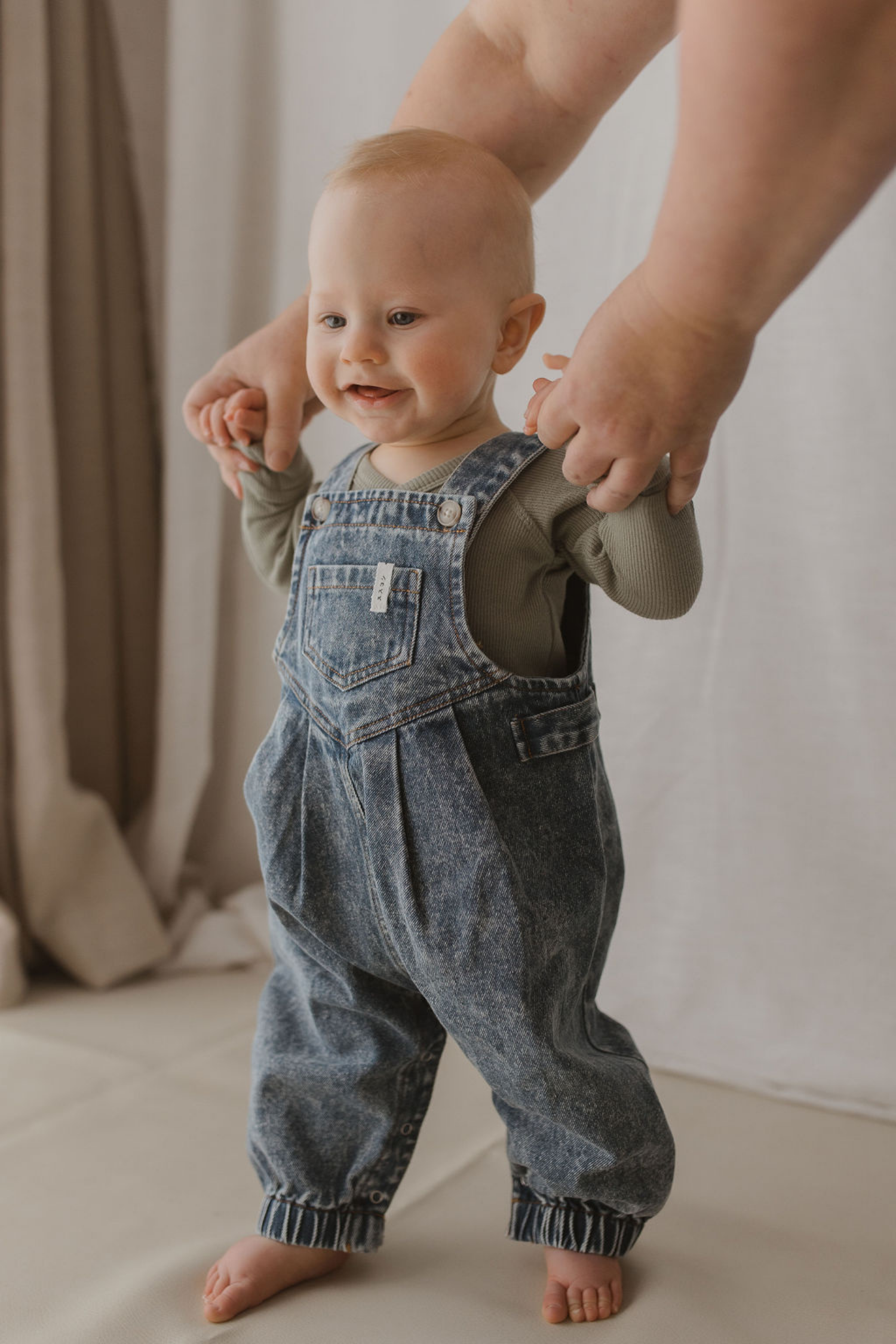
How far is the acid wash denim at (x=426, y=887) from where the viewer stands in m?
Answer: 0.77

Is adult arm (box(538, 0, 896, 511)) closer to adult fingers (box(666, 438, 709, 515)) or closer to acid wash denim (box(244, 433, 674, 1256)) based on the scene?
adult fingers (box(666, 438, 709, 515))

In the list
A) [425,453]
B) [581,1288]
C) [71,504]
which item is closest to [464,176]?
[425,453]

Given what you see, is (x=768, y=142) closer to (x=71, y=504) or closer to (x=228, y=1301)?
(x=228, y=1301)

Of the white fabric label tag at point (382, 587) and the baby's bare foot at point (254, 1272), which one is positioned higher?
the white fabric label tag at point (382, 587)

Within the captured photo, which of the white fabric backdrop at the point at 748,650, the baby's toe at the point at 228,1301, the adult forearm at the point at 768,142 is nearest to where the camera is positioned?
the adult forearm at the point at 768,142

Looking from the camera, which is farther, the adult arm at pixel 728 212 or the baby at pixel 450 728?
the baby at pixel 450 728

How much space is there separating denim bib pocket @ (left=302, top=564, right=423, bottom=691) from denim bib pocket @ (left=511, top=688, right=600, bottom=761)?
88mm

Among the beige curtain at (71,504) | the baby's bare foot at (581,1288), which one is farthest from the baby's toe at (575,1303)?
the beige curtain at (71,504)

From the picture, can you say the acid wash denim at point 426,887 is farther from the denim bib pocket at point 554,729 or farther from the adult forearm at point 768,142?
the adult forearm at point 768,142

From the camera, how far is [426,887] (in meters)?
0.79

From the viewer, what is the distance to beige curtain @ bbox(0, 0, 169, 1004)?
145 cm

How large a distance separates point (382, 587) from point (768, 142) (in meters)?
0.35

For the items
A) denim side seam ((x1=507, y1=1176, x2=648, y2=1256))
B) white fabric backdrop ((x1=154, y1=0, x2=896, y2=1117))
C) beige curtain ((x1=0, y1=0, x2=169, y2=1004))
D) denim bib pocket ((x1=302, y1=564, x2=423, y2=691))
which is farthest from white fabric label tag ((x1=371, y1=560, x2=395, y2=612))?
beige curtain ((x1=0, y1=0, x2=169, y2=1004))

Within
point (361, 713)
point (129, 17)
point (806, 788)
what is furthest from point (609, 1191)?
point (129, 17)
